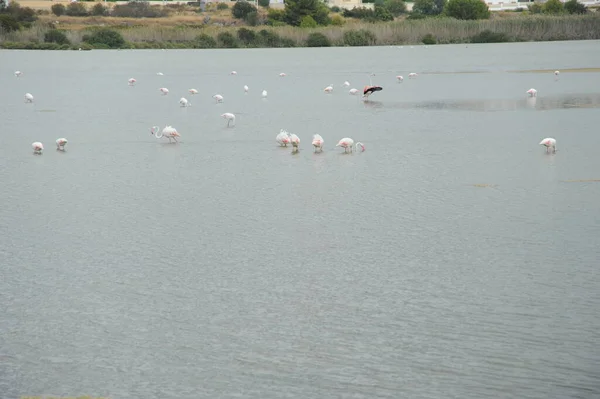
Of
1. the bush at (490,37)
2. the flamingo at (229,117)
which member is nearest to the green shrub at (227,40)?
the bush at (490,37)

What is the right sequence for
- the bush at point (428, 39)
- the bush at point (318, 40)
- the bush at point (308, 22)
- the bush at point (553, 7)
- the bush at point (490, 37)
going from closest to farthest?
the bush at point (428, 39) < the bush at point (318, 40) < the bush at point (490, 37) < the bush at point (308, 22) < the bush at point (553, 7)

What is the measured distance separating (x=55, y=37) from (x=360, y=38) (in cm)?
1757

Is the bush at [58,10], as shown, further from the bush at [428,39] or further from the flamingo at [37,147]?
the flamingo at [37,147]

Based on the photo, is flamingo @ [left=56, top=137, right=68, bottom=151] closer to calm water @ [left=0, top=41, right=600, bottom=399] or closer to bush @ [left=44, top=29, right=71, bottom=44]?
calm water @ [left=0, top=41, right=600, bottom=399]

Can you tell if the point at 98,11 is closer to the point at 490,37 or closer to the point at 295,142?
the point at 490,37

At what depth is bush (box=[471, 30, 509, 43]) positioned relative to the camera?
5672 centimetres

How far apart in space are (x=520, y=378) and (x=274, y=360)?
1.30m

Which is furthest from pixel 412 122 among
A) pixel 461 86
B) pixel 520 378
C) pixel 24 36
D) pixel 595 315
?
pixel 24 36

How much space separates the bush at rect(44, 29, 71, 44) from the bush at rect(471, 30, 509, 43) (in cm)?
2374

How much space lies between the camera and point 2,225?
895cm

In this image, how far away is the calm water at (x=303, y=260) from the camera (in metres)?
5.21

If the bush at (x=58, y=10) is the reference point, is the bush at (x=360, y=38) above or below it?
below

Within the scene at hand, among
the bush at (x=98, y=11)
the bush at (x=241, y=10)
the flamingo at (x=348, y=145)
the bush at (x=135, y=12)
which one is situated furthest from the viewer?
the bush at (x=98, y=11)

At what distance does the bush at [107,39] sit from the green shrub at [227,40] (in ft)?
18.9
